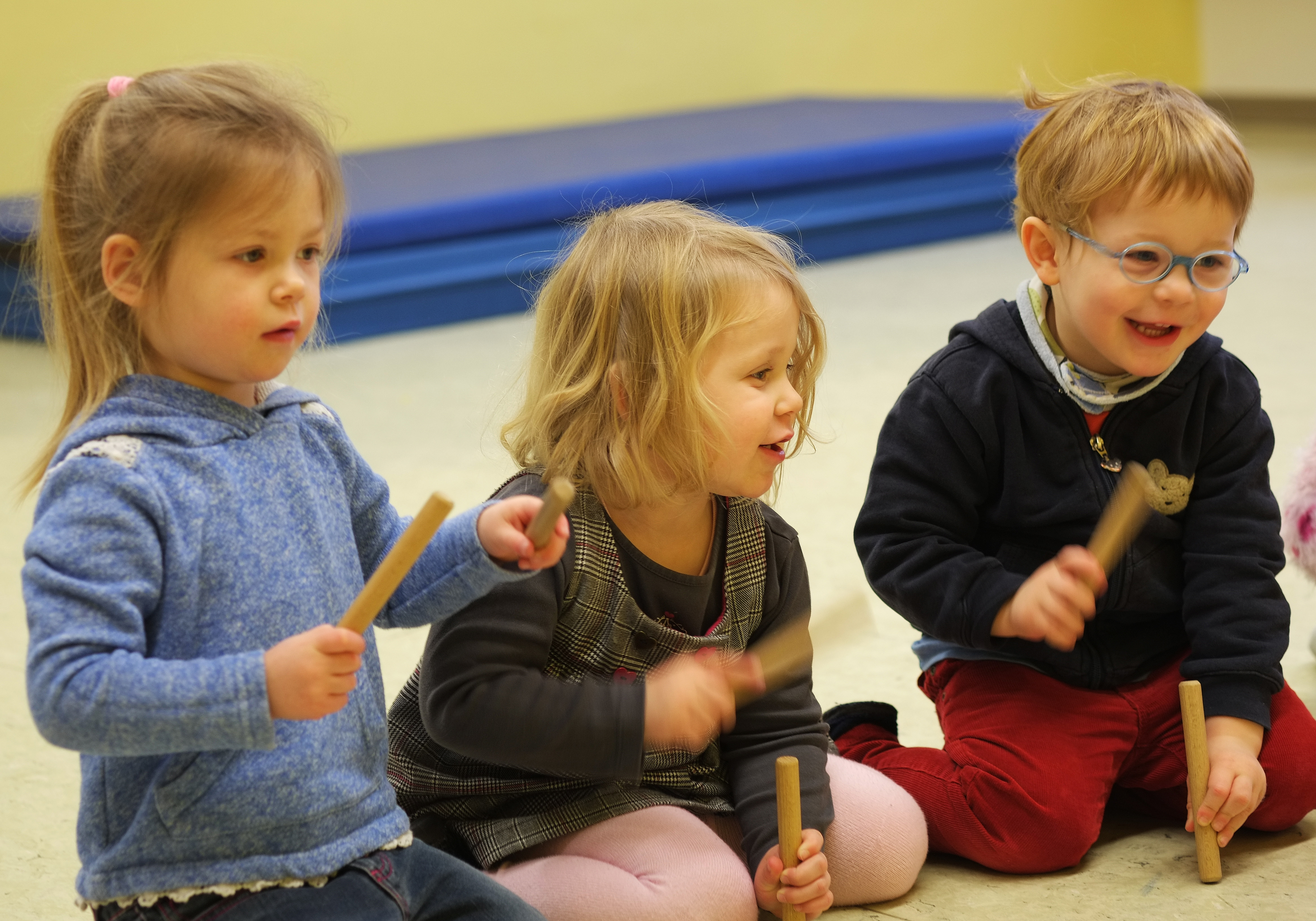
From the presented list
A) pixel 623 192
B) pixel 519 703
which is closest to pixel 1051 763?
pixel 519 703

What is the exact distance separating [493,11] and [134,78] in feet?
12.2

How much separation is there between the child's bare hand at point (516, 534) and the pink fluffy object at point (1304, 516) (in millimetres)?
744

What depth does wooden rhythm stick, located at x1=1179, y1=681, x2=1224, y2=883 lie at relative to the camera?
40.9 inches

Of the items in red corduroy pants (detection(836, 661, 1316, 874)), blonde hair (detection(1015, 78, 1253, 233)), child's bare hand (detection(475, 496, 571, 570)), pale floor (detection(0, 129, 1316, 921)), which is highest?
blonde hair (detection(1015, 78, 1253, 233))

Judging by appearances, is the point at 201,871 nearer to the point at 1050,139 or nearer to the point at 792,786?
the point at 792,786

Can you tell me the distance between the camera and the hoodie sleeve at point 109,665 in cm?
74

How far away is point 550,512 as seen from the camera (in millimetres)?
805

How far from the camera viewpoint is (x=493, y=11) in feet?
14.4

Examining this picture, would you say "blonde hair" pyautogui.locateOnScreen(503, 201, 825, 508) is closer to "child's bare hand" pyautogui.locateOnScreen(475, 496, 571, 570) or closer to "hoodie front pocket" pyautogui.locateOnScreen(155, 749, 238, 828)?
"child's bare hand" pyautogui.locateOnScreen(475, 496, 571, 570)

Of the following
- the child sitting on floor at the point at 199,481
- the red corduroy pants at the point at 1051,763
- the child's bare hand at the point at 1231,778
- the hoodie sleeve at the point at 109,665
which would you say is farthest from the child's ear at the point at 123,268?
the child's bare hand at the point at 1231,778

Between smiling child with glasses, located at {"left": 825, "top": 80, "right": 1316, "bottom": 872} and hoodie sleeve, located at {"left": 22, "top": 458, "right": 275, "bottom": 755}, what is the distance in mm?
549

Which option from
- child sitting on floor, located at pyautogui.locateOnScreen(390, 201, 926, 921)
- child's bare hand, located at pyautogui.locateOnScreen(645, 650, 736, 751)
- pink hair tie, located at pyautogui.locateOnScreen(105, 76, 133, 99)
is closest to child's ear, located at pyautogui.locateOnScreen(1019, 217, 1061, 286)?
child sitting on floor, located at pyautogui.locateOnScreen(390, 201, 926, 921)

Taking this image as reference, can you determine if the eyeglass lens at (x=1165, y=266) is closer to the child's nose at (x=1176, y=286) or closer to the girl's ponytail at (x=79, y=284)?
the child's nose at (x=1176, y=286)

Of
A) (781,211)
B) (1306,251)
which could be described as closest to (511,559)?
(781,211)
